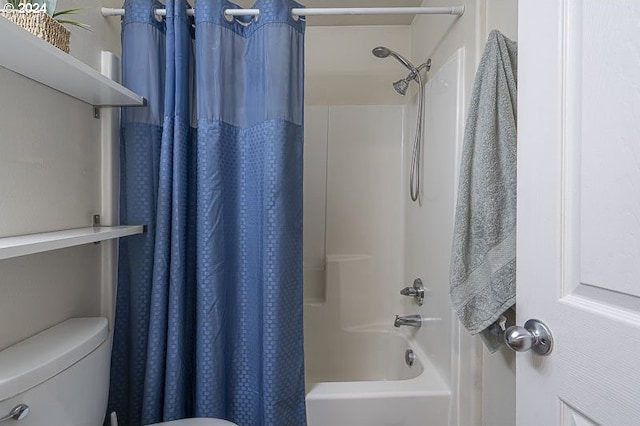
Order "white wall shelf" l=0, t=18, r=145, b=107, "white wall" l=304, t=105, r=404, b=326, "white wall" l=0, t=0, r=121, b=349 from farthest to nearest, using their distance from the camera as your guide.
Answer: "white wall" l=304, t=105, r=404, b=326, "white wall" l=0, t=0, r=121, b=349, "white wall shelf" l=0, t=18, r=145, b=107

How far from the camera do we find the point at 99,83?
3.44 ft

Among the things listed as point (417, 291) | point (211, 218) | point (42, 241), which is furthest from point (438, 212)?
point (42, 241)

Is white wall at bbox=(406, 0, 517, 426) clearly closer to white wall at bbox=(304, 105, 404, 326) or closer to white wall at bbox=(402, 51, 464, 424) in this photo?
white wall at bbox=(402, 51, 464, 424)

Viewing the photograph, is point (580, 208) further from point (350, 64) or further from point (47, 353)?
point (350, 64)

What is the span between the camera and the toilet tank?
0.79 m

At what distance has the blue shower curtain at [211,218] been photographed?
4.05 feet

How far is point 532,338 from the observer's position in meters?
0.68

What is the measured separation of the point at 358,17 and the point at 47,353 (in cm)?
208

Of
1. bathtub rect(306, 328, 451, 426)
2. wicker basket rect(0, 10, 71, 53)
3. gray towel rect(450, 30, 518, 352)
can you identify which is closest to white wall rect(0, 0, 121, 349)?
wicker basket rect(0, 10, 71, 53)

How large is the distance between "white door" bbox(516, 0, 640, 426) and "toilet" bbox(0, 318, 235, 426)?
0.97 meters

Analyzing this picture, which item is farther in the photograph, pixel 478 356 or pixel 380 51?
pixel 380 51

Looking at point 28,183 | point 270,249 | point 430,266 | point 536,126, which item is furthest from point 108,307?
point 536,126

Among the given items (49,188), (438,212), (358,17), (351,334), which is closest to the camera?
(49,188)

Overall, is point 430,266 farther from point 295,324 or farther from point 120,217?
point 120,217
